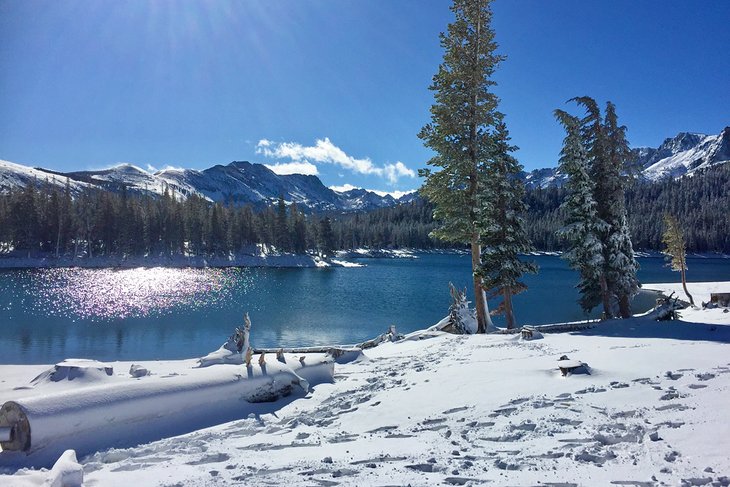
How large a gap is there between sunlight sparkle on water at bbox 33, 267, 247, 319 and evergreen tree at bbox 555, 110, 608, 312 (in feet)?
120

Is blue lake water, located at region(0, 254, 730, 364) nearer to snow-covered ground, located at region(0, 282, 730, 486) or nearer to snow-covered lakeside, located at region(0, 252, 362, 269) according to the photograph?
snow-covered ground, located at region(0, 282, 730, 486)

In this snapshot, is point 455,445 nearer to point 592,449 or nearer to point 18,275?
point 592,449

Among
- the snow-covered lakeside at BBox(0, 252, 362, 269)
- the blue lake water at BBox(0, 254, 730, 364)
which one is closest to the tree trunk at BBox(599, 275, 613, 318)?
the blue lake water at BBox(0, 254, 730, 364)

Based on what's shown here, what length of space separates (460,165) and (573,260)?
9.48 m

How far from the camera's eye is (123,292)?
178ft

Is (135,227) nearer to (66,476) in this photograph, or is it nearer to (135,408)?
(135,408)

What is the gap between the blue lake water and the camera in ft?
93.2

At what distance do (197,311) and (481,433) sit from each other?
1579 inches

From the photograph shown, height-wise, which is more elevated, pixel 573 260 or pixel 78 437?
pixel 573 260

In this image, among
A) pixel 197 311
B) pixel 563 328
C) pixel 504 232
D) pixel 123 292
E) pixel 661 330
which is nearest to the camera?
pixel 661 330

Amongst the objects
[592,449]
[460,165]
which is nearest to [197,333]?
[460,165]

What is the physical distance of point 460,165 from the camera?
67.9 feet

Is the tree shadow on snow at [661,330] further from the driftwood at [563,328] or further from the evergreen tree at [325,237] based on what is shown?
the evergreen tree at [325,237]

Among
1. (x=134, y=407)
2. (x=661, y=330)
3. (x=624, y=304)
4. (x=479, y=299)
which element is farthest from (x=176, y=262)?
(x=661, y=330)
